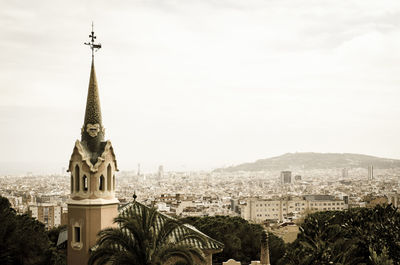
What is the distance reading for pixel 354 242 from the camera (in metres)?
18.2

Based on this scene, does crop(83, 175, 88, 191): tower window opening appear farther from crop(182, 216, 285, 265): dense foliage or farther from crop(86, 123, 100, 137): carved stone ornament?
crop(182, 216, 285, 265): dense foliage

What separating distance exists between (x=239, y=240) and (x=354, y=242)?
10156 mm

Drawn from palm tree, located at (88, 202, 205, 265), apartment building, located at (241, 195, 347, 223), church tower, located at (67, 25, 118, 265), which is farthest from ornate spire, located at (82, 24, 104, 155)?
apartment building, located at (241, 195, 347, 223)

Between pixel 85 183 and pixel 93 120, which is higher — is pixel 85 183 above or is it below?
below

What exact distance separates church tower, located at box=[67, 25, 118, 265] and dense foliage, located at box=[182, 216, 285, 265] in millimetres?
11918

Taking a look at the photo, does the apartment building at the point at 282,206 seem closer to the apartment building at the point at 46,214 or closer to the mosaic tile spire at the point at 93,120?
the apartment building at the point at 46,214

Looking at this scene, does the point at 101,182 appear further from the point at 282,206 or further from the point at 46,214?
the point at 282,206

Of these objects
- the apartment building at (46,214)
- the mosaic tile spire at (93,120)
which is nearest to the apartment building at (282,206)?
the apartment building at (46,214)

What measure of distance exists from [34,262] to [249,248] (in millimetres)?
12254

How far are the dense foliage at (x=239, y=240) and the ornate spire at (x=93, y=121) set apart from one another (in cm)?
1250

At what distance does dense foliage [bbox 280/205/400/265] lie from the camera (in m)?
16.3

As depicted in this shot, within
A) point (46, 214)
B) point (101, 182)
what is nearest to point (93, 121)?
point (101, 182)

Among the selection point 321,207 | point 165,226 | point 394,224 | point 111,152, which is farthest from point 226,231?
point 321,207

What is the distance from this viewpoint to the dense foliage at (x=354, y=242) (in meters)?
16.3
